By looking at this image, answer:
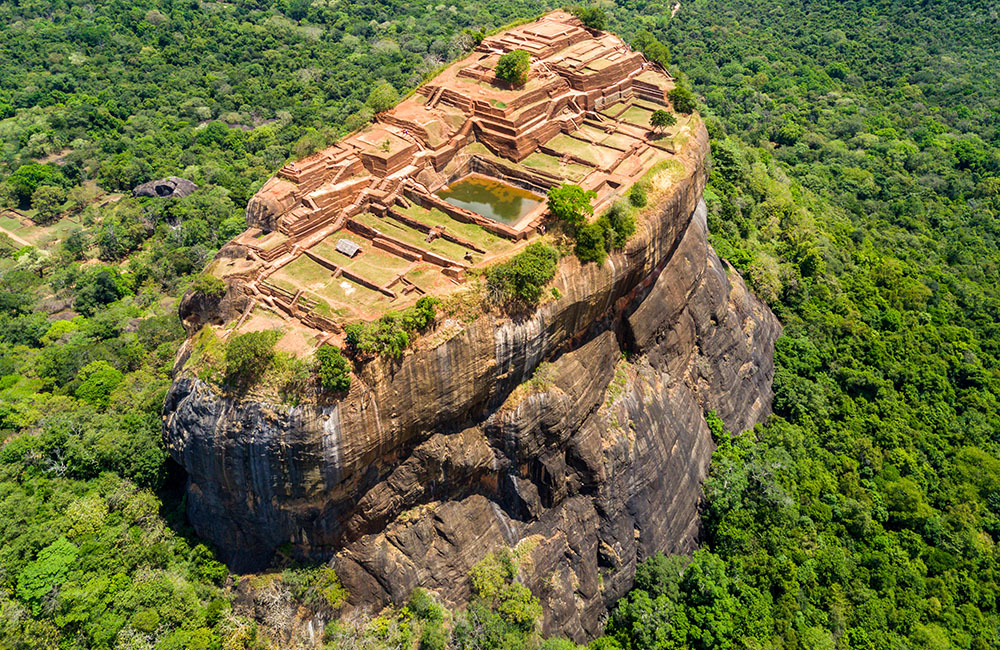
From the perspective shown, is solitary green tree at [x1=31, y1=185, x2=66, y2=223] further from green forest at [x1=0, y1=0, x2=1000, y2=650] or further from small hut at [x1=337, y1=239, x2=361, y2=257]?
small hut at [x1=337, y1=239, x2=361, y2=257]

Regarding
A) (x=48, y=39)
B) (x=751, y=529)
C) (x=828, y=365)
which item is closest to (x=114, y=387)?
(x=751, y=529)

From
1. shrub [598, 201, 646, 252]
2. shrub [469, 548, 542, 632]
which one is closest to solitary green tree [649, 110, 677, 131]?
shrub [598, 201, 646, 252]

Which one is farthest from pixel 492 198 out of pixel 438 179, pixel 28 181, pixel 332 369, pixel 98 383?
pixel 28 181

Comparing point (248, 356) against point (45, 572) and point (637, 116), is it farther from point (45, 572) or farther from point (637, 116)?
point (637, 116)

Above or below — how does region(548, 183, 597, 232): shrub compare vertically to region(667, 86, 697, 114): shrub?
below

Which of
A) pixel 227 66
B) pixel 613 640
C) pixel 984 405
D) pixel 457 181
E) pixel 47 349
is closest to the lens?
pixel 613 640

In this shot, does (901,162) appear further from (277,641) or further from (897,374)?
(277,641)

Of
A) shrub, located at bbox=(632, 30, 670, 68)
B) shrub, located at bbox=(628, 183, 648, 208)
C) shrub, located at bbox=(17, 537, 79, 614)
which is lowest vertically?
shrub, located at bbox=(17, 537, 79, 614)
